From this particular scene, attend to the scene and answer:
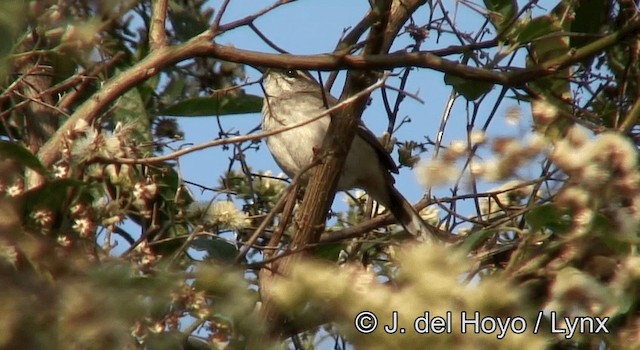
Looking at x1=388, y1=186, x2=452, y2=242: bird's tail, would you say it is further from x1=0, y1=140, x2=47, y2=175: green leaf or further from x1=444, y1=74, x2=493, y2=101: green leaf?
x1=0, y1=140, x2=47, y2=175: green leaf

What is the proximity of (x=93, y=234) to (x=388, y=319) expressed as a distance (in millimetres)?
983

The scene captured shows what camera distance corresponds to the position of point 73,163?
229 cm

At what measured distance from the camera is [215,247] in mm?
3086

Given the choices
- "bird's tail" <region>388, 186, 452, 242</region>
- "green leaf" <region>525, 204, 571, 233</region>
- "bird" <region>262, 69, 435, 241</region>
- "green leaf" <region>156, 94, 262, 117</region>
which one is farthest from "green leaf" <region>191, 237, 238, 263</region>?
"bird" <region>262, 69, 435, 241</region>

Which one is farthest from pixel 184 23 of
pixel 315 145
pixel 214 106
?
pixel 315 145

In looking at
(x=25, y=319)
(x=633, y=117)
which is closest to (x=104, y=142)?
(x=25, y=319)

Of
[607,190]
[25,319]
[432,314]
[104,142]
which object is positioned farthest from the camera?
[104,142]

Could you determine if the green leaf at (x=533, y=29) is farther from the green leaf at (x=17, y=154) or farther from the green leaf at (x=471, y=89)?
the green leaf at (x=17, y=154)

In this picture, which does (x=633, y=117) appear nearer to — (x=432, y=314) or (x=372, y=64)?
(x=372, y=64)

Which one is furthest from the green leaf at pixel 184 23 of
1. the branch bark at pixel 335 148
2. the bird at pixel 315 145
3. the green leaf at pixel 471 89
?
the green leaf at pixel 471 89

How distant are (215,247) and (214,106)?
67 cm

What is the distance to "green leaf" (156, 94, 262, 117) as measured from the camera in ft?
11.7

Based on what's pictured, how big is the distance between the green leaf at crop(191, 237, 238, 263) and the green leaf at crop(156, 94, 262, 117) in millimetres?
521

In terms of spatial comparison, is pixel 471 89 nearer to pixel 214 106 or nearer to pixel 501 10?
pixel 501 10
